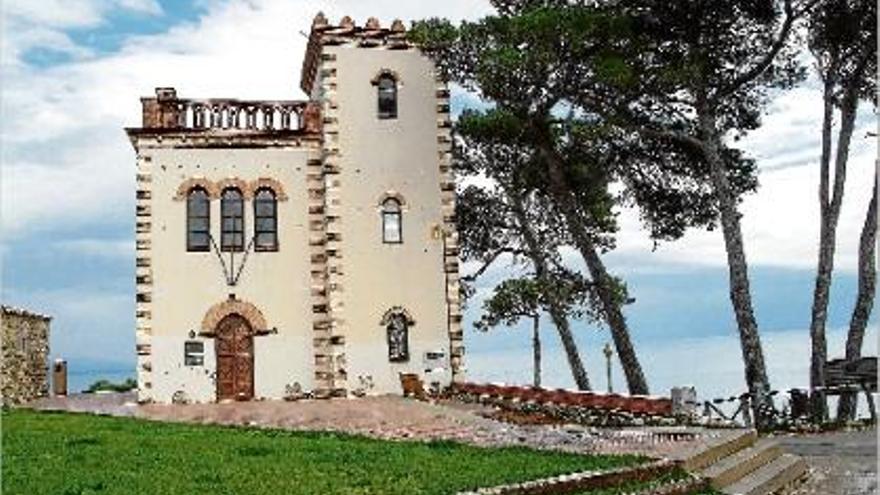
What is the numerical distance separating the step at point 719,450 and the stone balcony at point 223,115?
15.9m

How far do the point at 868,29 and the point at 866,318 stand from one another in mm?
6665

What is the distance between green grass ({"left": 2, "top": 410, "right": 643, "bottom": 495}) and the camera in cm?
1267

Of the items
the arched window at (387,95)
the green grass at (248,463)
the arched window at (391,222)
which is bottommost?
the green grass at (248,463)

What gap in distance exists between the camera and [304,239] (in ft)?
100

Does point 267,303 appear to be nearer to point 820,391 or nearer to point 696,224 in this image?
point 696,224

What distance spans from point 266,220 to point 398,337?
185 inches

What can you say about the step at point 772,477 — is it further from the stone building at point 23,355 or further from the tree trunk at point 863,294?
the stone building at point 23,355

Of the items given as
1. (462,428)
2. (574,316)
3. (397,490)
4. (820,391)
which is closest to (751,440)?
(462,428)

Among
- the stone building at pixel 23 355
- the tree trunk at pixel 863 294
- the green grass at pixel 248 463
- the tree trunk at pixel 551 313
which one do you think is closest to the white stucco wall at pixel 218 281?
the stone building at pixel 23 355

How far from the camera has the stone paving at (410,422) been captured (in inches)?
715

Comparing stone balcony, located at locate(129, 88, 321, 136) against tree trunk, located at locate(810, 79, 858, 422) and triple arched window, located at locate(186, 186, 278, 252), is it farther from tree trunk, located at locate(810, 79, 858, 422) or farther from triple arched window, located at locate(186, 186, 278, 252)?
tree trunk, located at locate(810, 79, 858, 422)

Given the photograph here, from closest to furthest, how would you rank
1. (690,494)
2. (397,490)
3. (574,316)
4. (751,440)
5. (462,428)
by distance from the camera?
(397,490), (690,494), (751,440), (462,428), (574,316)

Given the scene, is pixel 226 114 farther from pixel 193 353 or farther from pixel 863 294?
pixel 863 294

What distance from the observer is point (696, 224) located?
29859 millimetres
